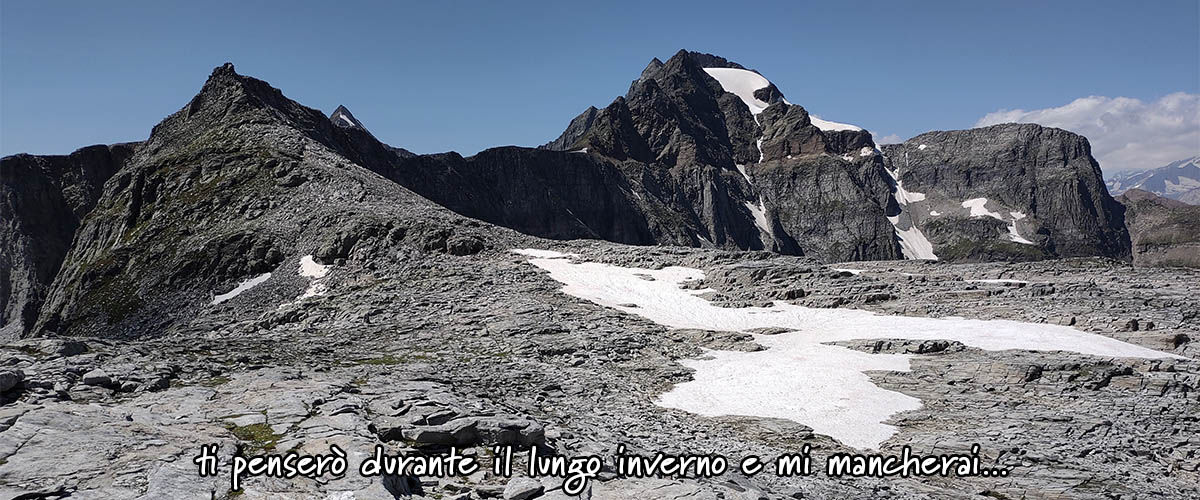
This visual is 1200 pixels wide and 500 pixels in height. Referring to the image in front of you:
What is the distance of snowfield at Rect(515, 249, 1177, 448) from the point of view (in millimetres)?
21656

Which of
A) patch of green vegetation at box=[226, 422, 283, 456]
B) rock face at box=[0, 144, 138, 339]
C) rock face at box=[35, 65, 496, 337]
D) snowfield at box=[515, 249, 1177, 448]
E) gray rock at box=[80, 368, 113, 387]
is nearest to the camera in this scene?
patch of green vegetation at box=[226, 422, 283, 456]

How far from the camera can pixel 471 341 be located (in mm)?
30969

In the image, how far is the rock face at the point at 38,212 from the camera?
105412 mm

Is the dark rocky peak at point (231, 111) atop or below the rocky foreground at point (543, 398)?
atop

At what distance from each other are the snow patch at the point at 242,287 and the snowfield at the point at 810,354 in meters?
25.8

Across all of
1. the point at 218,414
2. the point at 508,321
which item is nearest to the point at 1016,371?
the point at 508,321

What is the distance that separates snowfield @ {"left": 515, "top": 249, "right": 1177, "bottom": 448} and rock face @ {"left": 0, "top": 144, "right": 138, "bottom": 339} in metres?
112

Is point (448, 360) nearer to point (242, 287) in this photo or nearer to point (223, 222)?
point (242, 287)

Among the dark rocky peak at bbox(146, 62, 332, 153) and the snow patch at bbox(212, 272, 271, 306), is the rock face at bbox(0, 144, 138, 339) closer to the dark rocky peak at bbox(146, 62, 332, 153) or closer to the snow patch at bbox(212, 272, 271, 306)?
the dark rocky peak at bbox(146, 62, 332, 153)

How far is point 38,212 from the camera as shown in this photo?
109 m


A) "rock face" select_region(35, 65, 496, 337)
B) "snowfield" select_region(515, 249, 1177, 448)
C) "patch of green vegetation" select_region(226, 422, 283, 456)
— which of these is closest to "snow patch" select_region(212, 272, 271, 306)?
"rock face" select_region(35, 65, 496, 337)

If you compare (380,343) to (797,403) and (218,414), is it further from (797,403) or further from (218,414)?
(797,403)

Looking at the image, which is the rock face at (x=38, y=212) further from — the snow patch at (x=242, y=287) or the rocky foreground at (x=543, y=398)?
the rocky foreground at (x=543, y=398)

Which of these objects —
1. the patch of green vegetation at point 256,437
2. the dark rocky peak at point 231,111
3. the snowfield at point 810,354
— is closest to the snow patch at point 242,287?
the snowfield at point 810,354
